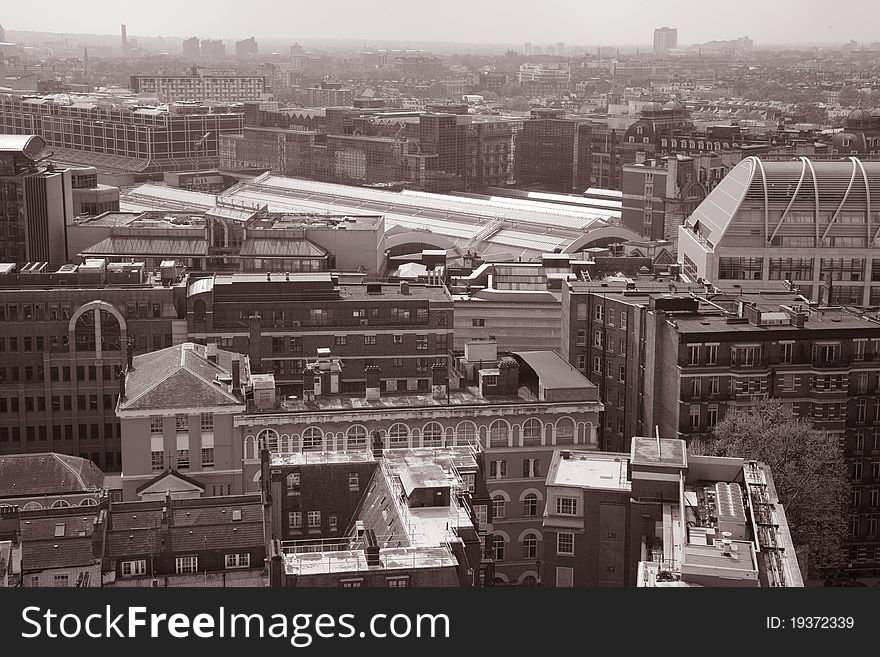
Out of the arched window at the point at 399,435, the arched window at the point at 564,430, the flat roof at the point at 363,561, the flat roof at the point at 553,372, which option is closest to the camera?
the flat roof at the point at 363,561

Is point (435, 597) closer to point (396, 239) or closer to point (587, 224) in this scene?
point (396, 239)

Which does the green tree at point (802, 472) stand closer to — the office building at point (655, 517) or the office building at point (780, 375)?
the office building at point (780, 375)

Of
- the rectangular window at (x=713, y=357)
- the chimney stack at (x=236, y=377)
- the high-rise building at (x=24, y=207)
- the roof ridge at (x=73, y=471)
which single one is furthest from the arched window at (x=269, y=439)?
the high-rise building at (x=24, y=207)

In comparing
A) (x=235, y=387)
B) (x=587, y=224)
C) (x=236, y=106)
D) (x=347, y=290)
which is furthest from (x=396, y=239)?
(x=236, y=106)

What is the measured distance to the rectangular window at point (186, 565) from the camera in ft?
116

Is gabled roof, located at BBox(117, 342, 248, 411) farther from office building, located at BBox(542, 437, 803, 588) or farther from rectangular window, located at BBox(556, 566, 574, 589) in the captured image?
rectangular window, located at BBox(556, 566, 574, 589)

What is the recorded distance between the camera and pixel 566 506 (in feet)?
121

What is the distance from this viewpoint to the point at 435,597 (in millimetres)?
15578

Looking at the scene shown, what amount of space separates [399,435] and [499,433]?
3479 mm

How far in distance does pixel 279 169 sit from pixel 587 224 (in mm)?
61841

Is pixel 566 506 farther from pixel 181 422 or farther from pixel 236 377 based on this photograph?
pixel 181 422

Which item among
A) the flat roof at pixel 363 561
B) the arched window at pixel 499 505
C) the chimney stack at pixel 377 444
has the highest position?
the flat roof at pixel 363 561

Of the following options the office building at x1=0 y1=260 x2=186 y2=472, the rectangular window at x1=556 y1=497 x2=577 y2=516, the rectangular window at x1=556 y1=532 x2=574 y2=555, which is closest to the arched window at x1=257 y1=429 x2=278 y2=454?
the rectangular window at x1=556 y1=497 x2=577 y2=516

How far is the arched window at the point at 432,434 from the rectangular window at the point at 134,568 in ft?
41.3
